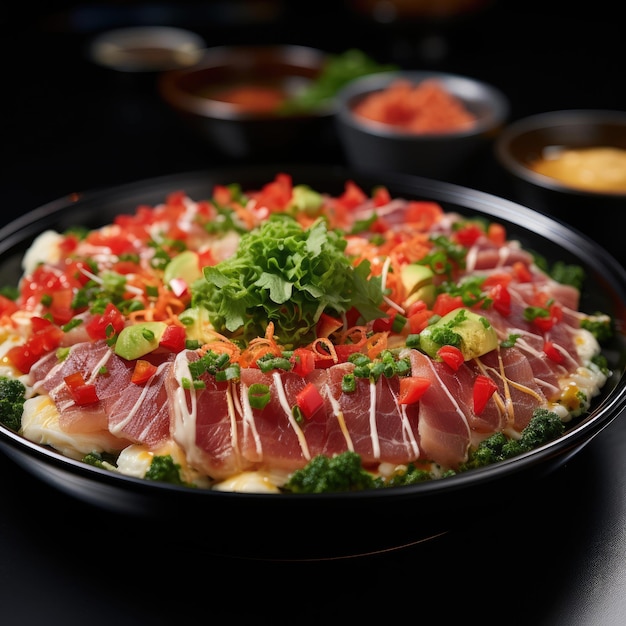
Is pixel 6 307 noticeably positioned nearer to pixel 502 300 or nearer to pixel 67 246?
pixel 67 246

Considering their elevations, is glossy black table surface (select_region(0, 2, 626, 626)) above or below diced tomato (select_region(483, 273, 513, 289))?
below

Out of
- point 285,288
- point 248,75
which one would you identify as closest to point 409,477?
point 285,288

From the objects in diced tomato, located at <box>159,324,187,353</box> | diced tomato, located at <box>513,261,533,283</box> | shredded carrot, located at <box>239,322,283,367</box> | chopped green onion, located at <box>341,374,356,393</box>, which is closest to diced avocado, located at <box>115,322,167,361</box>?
diced tomato, located at <box>159,324,187,353</box>

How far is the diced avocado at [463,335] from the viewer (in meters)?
2.74

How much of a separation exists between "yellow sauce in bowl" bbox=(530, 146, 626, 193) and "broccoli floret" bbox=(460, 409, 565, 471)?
→ 6.54ft

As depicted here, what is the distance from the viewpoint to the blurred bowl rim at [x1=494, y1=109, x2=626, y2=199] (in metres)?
4.04

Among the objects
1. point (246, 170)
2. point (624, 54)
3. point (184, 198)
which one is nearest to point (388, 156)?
point (246, 170)

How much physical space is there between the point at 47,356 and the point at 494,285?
1.74 meters

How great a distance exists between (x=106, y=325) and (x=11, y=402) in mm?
422

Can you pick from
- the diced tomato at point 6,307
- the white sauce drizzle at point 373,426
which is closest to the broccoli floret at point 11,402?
the diced tomato at point 6,307

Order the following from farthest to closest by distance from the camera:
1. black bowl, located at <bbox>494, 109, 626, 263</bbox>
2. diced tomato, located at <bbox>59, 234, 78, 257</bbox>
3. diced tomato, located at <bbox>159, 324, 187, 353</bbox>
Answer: black bowl, located at <bbox>494, 109, 626, 263</bbox>, diced tomato, located at <bbox>59, 234, 78, 257</bbox>, diced tomato, located at <bbox>159, 324, 187, 353</bbox>

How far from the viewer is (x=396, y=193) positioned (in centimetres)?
402

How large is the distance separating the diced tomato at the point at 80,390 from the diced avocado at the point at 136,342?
0.52ft

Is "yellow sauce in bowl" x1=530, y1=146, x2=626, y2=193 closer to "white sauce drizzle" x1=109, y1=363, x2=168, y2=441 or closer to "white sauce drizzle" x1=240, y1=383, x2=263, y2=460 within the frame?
"white sauce drizzle" x1=240, y1=383, x2=263, y2=460
